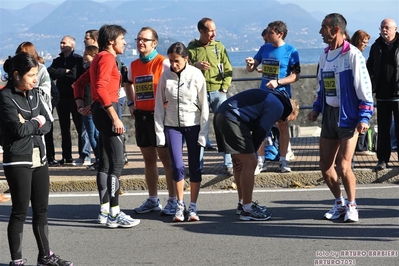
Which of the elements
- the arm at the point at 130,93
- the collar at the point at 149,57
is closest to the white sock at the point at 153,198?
the arm at the point at 130,93

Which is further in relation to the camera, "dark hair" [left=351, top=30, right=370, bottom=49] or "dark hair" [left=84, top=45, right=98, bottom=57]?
"dark hair" [left=84, top=45, right=98, bottom=57]

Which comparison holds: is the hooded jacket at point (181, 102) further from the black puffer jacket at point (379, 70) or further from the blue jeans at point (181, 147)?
the black puffer jacket at point (379, 70)

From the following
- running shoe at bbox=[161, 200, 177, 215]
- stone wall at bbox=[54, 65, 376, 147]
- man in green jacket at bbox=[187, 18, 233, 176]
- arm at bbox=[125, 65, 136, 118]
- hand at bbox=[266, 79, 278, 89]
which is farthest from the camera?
Result: stone wall at bbox=[54, 65, 376, 147]

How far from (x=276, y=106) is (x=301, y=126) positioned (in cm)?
1084

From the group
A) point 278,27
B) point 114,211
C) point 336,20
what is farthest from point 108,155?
point 278,27

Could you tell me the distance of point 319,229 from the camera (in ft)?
27.2

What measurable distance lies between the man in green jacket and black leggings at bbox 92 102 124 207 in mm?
2876

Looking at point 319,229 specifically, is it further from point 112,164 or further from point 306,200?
point 112,164

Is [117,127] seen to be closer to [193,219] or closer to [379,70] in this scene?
[193,219]

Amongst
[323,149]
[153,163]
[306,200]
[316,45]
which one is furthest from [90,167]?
[316,45]

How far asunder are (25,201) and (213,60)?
16.2 feet

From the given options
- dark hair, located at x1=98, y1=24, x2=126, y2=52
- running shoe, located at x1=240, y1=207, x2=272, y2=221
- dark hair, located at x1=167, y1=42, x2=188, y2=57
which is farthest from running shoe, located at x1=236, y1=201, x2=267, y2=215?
dark hair, located at x1=98, y1=24, x2=126, y2=52

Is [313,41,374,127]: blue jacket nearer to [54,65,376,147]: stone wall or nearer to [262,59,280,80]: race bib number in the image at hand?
[262,59,280,80]: race bib number

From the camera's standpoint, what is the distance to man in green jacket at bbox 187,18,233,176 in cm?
1127
